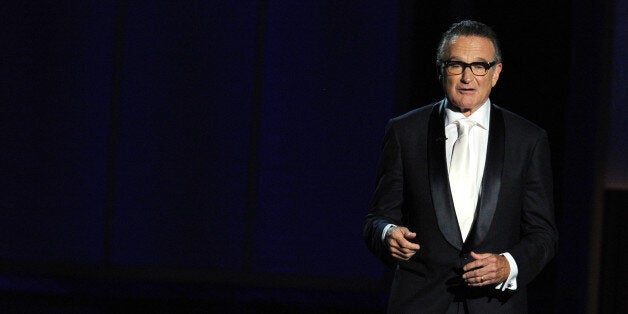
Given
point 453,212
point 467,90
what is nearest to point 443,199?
point 453,212

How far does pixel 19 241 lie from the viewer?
6.70m

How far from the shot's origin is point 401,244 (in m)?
2.32

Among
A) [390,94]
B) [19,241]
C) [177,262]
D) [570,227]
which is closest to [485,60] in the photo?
[570,227]

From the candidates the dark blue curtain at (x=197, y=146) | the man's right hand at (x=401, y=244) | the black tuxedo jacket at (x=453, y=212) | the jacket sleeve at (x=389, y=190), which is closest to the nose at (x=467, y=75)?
the black tuxedo jacket at (x=453, y=212)

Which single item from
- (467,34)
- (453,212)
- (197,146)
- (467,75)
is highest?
(467,34)

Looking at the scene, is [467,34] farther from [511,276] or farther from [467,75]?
[511,276]

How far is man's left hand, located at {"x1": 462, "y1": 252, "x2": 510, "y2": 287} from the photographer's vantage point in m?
2.26

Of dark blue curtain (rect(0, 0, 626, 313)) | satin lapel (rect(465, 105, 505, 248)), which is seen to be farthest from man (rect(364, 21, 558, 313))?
dark blue curtain (rect(0, 0, 626, 313))

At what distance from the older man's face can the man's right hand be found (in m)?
0.39

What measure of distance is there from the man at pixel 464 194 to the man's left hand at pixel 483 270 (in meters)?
0.07

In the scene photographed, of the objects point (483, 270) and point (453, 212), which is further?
point (453, 212)

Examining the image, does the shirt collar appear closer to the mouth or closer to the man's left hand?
the mouth

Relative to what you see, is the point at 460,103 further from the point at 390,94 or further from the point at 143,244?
the point at 143,244

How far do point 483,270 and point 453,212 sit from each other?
0.64ft
